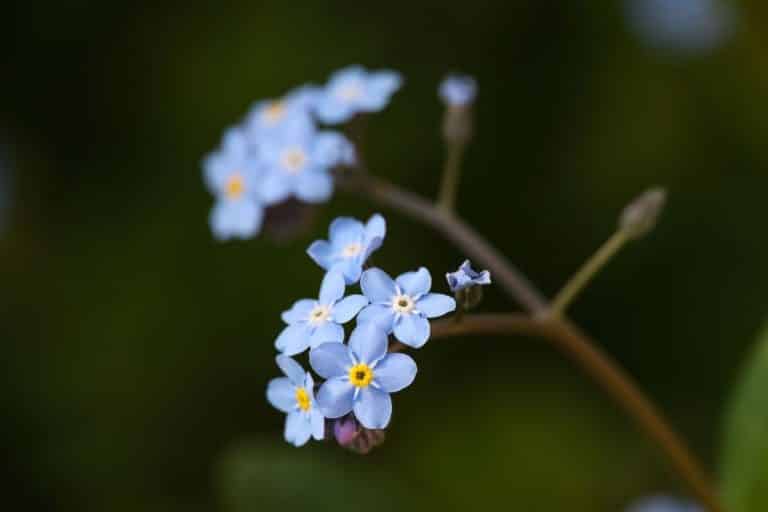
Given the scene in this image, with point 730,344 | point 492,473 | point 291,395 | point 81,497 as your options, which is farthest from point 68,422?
point 730,344

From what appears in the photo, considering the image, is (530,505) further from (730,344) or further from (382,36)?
(382,36)

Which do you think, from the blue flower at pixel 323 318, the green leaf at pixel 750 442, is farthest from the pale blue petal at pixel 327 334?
the green leaf at pixel 750 442

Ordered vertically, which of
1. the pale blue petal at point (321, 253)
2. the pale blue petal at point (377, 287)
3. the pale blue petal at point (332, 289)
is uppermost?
the pale blue petal at point (321, 253)

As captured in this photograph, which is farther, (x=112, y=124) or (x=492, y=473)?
(x=112, y=124)

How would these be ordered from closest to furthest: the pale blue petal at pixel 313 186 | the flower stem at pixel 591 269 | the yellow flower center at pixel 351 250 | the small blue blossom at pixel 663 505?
the yellow flower center at pixel 351 250 < the flower stem at pixel 591 269 < the pale blue petal at pixel 313 186 < the small blue blossom at pixel 663 505

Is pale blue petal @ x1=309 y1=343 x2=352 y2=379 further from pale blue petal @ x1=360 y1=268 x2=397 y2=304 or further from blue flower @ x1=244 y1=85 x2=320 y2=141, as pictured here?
blue flower @ x1=244 y1=85 x2=320 y2=141

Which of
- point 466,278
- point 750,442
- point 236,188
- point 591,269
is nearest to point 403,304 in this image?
point 466,278

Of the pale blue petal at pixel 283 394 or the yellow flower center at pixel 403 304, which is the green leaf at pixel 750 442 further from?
the pale blue petal at pixel 283 394
